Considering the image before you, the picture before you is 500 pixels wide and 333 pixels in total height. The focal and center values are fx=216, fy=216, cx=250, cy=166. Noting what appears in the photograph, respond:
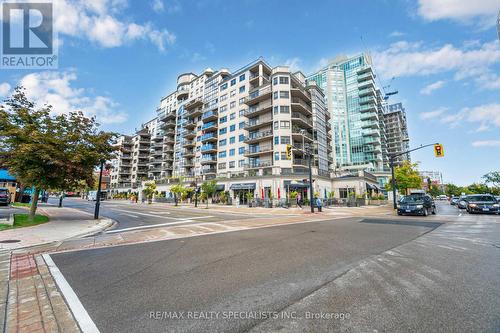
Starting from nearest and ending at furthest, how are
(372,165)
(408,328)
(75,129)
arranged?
1. (408,328)
2. (75,129)
3. (372,165)

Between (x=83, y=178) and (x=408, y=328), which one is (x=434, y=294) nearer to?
(x=408, y=328)

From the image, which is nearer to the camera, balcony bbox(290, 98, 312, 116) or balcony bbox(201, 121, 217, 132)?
balcony bbox(290, 98, 312, 116)

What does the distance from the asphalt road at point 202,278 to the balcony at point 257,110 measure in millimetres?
38277

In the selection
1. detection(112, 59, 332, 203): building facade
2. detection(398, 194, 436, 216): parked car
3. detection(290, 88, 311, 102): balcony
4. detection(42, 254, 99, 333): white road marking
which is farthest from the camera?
detection(290, 88, 311, 102): balcony

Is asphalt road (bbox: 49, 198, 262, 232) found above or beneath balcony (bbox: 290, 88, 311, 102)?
beneath

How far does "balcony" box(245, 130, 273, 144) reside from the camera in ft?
138

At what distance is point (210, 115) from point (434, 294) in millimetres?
53868

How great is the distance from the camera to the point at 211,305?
3215 millimetres

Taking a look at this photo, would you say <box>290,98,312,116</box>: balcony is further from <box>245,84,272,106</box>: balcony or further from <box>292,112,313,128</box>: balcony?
<box>245,84,272,106</box>: balcony

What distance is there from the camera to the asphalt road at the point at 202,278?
2.91 meters

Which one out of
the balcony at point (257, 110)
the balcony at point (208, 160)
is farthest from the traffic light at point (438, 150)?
the balcony at point (208, 160)

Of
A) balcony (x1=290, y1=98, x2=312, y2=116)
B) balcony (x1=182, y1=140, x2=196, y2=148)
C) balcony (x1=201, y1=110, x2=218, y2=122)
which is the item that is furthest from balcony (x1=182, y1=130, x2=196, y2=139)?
balcony (x1=290, y1=98, x2=312, y2=116)

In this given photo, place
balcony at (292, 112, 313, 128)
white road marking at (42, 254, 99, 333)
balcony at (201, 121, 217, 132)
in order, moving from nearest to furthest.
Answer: white road marking at (42, 254, 99, 333)
balcony at (292, 112, 313, 128)
balcony at (201, 121, 217, 132)

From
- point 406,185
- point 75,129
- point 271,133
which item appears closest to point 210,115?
point 271,133
